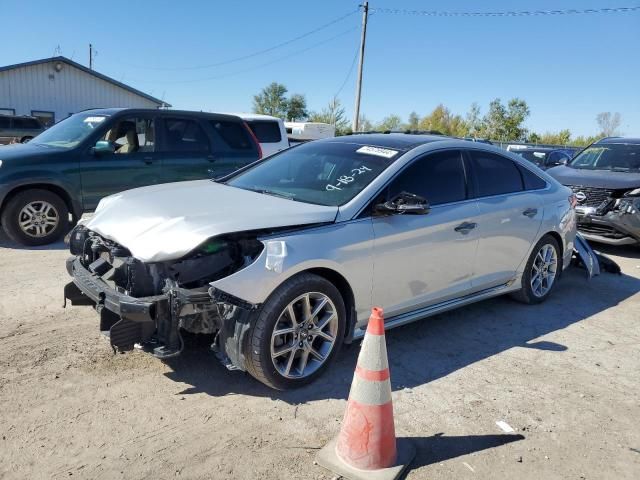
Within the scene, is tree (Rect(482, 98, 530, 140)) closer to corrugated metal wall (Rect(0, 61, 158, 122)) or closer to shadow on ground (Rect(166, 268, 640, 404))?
corrugated metal wall (Rect(0, 61, 158, 122))

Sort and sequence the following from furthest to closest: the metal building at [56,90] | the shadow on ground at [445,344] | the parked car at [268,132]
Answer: the metal building at [56,90], the parked car at [268,132], the shadow on ground at [445,344]

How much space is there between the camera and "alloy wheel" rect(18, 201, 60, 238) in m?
7.06

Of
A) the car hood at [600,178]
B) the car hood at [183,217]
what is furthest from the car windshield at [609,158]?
the car hood at [183,217]

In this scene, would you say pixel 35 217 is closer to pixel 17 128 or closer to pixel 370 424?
pixel 370 424

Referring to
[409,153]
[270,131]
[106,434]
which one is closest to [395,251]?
[409,153]

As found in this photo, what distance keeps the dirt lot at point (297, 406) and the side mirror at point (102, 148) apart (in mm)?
3016

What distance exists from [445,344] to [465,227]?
99cm

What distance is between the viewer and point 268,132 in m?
10.8

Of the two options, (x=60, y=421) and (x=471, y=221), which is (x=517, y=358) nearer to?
(x=471, y=221)

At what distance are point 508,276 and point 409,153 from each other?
1746mm

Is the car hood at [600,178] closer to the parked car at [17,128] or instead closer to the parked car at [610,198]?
the parked car at [610,198]

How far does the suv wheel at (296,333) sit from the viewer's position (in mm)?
3295

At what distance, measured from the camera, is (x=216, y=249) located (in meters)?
3.36

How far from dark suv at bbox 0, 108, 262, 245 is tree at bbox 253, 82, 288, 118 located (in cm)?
5323
